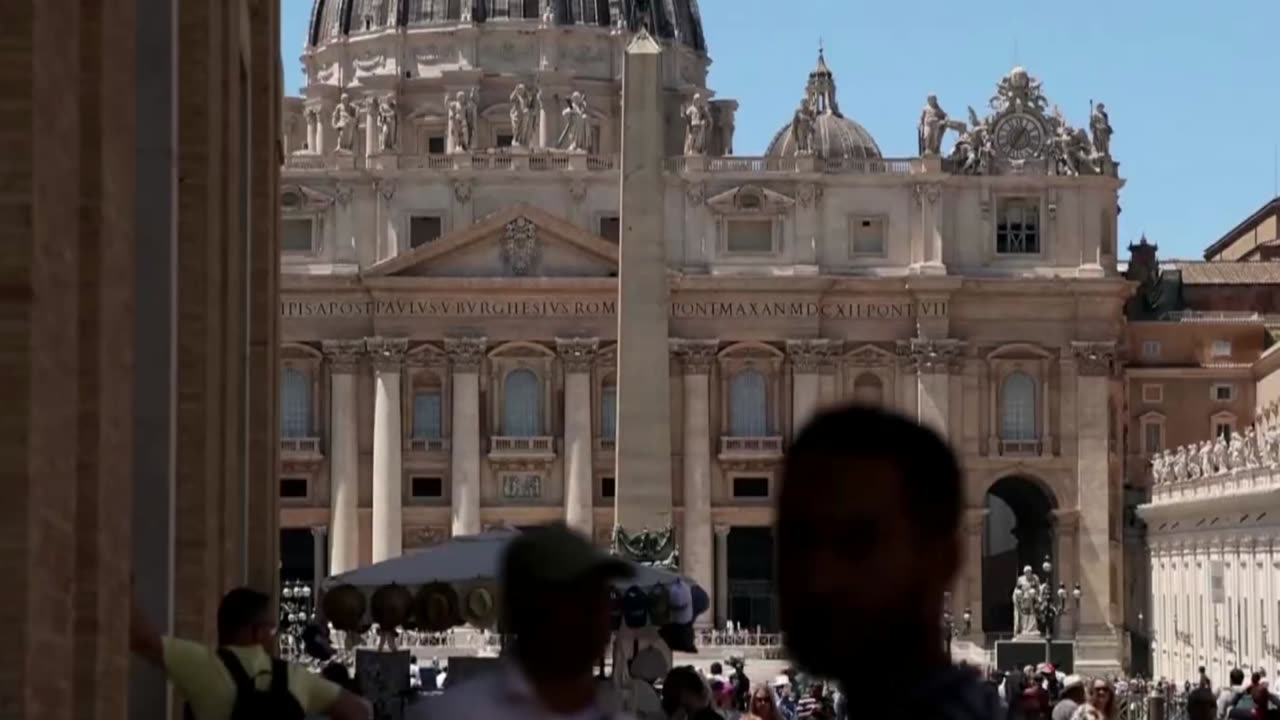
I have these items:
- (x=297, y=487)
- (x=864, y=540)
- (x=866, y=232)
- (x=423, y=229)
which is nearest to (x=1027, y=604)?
(x=866, y=232)

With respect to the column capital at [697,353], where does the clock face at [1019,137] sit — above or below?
above

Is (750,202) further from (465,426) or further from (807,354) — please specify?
(465,426)

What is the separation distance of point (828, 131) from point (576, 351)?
16.6 meters

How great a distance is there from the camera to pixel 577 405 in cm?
9050

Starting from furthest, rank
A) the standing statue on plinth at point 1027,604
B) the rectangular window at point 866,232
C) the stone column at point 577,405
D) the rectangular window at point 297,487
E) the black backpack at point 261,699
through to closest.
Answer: the rectangular window at point 866,232, the stone column at point 577,405, the rectangular window at point 297,487, the standing statue on plinth at point 1027,604, the black backpack at point 261,699

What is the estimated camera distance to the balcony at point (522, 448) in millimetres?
89938

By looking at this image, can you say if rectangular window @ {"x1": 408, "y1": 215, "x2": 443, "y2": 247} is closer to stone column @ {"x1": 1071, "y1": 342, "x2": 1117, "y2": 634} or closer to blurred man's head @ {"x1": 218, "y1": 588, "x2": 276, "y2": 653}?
stone column @ {"x1": 1071, "y1": 342, "x2": 1117, "y2": 634}

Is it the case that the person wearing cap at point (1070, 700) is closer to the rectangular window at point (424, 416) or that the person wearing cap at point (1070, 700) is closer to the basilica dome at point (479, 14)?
the rectangular window at point (424, 416)

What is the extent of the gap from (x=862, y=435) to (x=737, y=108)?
10710 centimetres

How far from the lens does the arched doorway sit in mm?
92938

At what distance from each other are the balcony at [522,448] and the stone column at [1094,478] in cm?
1455

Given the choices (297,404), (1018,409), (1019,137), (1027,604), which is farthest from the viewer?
(1019,137)

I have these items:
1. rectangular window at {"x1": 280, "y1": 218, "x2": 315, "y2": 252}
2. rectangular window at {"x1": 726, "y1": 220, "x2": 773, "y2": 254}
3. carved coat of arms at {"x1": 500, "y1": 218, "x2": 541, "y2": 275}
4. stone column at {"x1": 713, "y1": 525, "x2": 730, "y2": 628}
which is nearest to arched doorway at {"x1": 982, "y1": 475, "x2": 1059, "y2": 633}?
stone column at {"x1": 713, "y1": 525, "x2": 730, "y2": 628}

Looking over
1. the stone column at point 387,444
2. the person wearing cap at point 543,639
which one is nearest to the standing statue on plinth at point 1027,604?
the stone column at point 387,444
